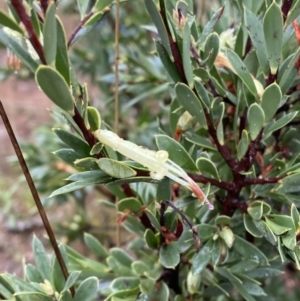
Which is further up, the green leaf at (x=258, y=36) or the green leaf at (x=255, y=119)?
the green leaf at (x=258, y=36)

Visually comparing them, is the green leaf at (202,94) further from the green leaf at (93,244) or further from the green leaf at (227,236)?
the green leaf at (93,244)

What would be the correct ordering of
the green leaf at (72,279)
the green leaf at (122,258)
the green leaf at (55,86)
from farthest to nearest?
the green leaf at (122,258), the green leaf at (72,279), the green leaf at (55,86)

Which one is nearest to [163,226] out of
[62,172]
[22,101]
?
[62,172]

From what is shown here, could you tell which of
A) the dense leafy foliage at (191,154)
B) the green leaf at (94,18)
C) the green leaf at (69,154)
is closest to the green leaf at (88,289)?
the dense leafy foliage at (191,154)

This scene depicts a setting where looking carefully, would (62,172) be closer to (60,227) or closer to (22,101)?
(60,227)

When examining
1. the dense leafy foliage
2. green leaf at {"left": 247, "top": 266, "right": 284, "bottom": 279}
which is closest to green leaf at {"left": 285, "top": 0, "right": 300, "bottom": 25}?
the dense leafy foliage

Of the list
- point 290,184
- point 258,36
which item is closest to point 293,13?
point 258,36

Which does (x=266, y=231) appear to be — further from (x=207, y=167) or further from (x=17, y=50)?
(x=17, y=50)
